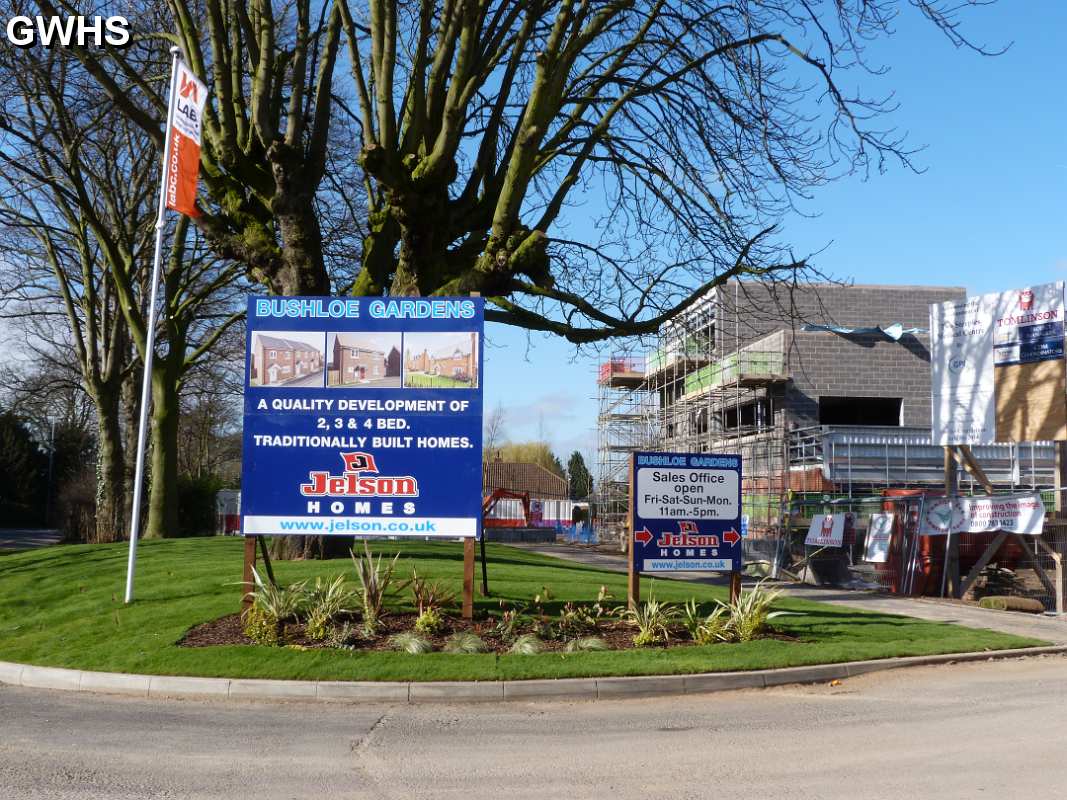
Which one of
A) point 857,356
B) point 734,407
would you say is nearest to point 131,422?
point 734,407

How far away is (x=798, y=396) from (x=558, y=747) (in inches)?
1393

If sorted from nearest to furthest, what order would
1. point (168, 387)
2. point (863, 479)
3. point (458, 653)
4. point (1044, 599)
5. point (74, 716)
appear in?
point (74, 716) < point (458, 653) < point (1044, 599) < point (168, 387) < point (863, 479)

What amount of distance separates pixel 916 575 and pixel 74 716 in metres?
15.9

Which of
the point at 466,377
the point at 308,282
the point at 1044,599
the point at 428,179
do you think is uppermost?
the point at 428,179

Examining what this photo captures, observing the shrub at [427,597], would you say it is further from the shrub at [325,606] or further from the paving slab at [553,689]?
the paving slab at [553,689]

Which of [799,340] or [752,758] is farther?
[799,340]

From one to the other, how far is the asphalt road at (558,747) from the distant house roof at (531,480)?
2474 inches

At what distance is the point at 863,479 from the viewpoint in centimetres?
3472

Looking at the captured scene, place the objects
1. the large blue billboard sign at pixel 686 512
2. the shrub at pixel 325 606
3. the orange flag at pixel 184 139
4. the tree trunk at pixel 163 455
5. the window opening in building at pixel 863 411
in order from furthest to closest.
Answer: the window opening in building at pixel 863 411 → the tree trunk at pixel 163 455 → the orange flag at pixel 184 139 → the large blue billboard sign at pixel 686 512 → the shrub at pixel 325 606

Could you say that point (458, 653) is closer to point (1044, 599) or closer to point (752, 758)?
point (752, 758)

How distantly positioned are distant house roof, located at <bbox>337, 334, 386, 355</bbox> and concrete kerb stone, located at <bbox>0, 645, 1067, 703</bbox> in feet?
13.4

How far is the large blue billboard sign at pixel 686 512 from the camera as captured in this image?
1272 cm

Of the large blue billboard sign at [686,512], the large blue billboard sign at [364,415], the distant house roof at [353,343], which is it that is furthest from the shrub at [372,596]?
the large blue billboard sign at [686,512]

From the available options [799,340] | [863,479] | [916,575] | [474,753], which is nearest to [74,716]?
[474,753]
